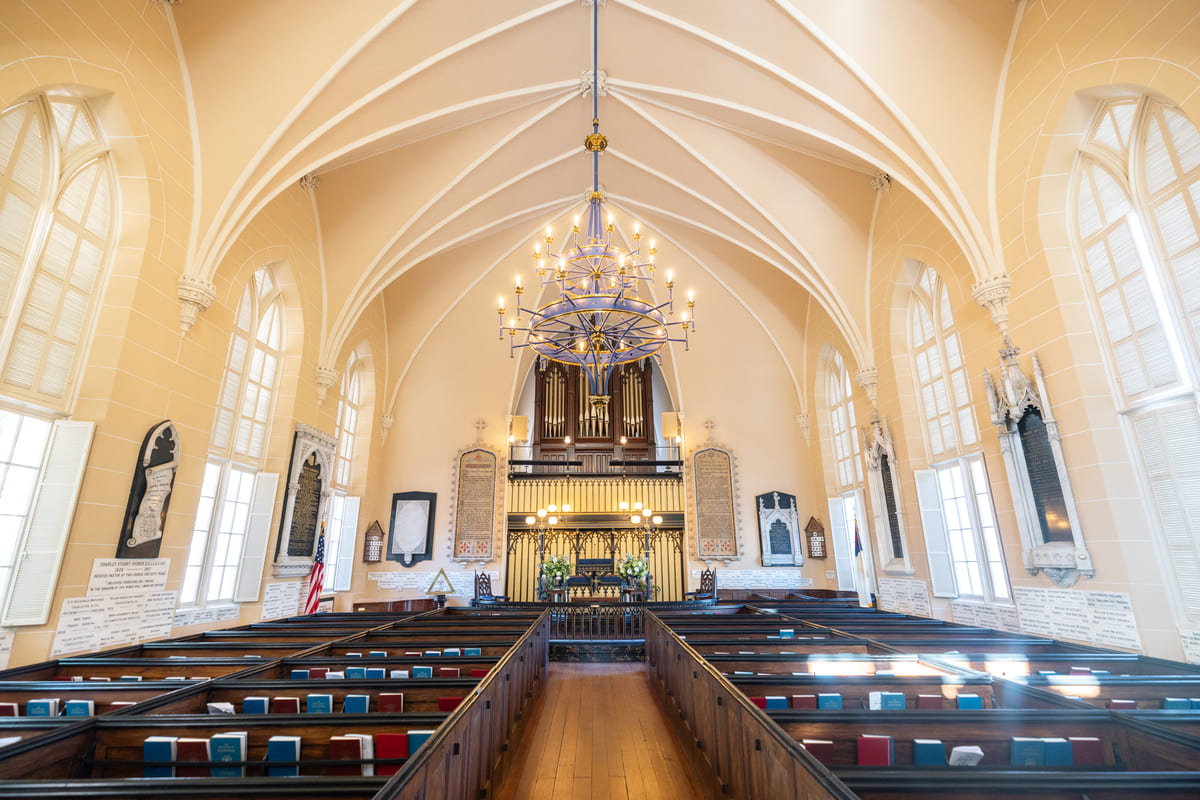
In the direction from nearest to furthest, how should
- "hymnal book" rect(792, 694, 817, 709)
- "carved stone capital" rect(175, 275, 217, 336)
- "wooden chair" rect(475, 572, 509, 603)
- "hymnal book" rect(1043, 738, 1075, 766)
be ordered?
1. "hymnal book" rect(1043, 738, 1075, 766)
2. "hymnal book" rect(792, 694, 817, 709)
3. "carved stone capital" rect(175, 275, 217, 336)
4. "wooden chair" rect(475, 572, 509, 603)

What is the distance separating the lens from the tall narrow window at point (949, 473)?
7.28m

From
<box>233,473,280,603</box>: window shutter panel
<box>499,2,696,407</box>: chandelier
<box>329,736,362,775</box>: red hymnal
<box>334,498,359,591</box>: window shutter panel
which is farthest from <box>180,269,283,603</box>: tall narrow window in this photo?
<box>329,736,362,775</box>: red hymnal

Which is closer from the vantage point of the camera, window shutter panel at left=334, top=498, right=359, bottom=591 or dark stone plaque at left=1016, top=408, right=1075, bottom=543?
dark stone plaque at left=1016, top=408, right=1075, bottom=543

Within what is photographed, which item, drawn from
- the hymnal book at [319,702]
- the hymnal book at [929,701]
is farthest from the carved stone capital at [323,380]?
the hymnal book at [929,701]

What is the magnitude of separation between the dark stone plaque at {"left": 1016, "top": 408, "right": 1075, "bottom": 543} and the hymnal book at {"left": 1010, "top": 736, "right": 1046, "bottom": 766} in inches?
164

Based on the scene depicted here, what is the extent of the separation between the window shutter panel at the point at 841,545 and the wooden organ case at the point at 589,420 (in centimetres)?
459

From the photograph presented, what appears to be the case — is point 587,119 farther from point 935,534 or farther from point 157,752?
point 157,752

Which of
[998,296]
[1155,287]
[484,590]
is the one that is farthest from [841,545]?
[1155,287]

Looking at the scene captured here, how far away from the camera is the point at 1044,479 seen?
590cm

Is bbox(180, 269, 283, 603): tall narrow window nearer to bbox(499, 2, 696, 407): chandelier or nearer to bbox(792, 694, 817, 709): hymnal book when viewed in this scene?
bbox(499, 2, 696, 407): chandelier

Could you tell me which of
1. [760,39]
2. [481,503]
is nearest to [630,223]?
[760,39]

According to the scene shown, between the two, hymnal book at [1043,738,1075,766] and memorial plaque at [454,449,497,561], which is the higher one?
memorial plaque at [454,449,497,561]

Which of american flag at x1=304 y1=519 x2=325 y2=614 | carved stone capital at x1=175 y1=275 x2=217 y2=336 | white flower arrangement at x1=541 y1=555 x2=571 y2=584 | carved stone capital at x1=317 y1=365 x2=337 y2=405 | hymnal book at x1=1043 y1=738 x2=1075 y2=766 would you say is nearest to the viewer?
hymnal book at x1=1043 y1=738 x2=1075 y2=766

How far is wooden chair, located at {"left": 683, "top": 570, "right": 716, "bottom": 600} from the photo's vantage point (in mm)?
11578
